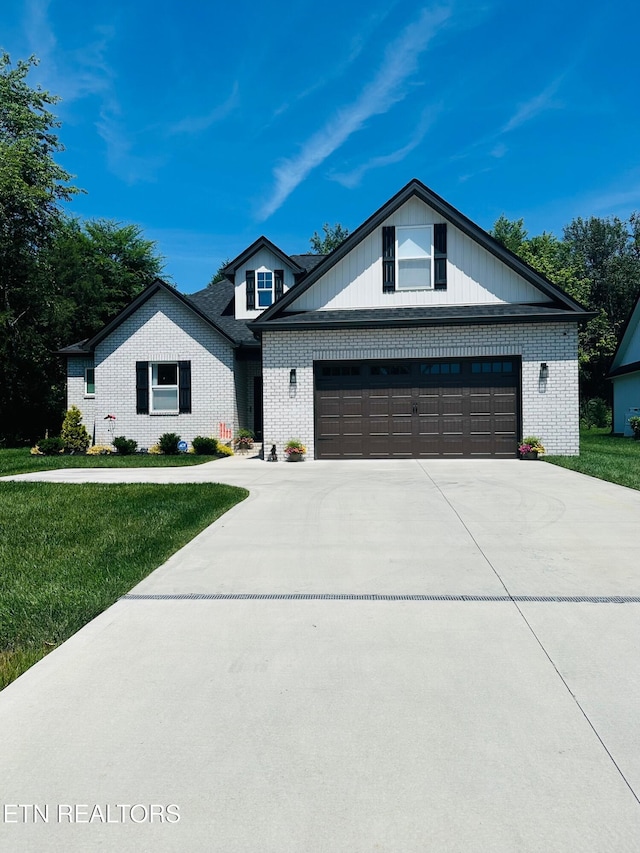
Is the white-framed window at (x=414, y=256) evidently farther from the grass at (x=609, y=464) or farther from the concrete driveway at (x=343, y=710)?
the concrete driveway at (x=343, y=710)

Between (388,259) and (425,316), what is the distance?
2.02 meters

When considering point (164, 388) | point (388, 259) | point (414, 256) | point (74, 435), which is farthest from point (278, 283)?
point (74, 435)

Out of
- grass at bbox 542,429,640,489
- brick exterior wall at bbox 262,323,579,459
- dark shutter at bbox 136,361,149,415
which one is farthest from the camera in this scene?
dark shutter at bbox 136,361,149,415

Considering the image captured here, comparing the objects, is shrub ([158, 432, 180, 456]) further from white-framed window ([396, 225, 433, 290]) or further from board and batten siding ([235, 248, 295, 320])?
white-framed window ([396, 225, 433, 290])

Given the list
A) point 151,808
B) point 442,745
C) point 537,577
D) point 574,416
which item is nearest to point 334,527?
point 537,577

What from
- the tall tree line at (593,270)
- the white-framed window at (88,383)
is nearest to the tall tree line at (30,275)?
the white-framed window at (88,383)

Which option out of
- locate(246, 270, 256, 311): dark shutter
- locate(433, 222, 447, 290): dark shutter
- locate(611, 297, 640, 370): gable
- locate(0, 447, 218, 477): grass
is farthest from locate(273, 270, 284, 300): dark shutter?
locate(611, 297, 640, 370): gable

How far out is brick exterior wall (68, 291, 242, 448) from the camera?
18.1 m

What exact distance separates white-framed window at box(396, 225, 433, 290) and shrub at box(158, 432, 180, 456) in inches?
324

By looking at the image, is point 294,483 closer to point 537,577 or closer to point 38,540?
point 38,540

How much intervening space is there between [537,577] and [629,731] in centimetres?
221

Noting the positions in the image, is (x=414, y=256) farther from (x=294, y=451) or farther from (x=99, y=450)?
(x=99, y=450)

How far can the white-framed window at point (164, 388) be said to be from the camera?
60.7ft

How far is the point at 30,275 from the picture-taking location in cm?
2403
